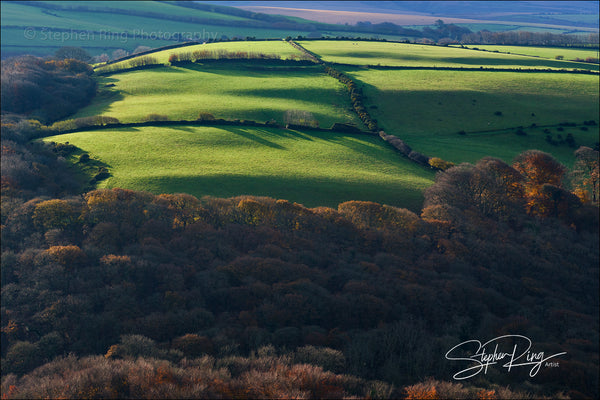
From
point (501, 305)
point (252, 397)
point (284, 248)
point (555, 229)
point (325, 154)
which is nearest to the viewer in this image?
point (252, 397)

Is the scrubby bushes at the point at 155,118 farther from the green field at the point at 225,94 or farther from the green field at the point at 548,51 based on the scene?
the green field at the point at 548,51

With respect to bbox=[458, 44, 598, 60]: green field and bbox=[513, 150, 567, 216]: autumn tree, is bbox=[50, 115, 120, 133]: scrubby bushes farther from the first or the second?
bbox=[458, 44, 598, 60]: green field

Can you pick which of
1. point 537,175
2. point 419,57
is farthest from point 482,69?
point 537,175

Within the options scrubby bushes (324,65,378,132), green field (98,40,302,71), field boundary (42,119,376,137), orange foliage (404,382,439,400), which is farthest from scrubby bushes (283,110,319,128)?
orange foliage (404,382,439,400)

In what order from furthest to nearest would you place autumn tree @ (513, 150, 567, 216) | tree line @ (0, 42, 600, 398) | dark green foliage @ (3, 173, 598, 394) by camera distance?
1. autumn tree @ (513, 150, 567, 216)
2. dark green foliage @ (3, 173, 598, 394)
3. tree line @ (0, 42, 600, 398)

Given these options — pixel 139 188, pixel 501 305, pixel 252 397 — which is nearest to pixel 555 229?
pixel 501 305

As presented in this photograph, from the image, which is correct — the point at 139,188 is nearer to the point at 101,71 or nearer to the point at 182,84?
the point at 182,84

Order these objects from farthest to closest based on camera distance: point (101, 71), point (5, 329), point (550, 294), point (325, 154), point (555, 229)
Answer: point (101, 71), point (325, 154), point (555, 229), point (550, 294), point (5, 329)
